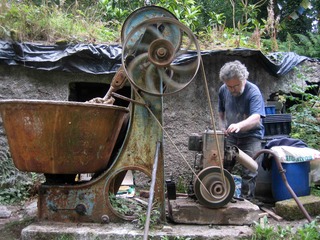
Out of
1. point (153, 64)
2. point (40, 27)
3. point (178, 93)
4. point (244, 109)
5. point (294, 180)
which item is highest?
point (40, 27)

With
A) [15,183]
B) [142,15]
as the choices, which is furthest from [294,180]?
[15,183]

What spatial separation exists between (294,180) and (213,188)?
161 centimetres

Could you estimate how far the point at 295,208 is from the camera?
3922 mm

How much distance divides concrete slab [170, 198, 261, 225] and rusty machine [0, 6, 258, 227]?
9 cm

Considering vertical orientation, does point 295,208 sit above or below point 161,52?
below

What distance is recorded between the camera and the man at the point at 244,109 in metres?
3.86

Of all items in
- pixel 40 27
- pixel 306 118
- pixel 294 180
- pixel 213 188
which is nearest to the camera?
pixel 213 188

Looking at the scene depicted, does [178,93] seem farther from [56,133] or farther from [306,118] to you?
[56,133]

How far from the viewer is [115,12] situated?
8078 millimetres

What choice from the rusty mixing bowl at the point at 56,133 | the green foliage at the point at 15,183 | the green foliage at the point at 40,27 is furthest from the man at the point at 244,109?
the green foliage at the point at 15,183

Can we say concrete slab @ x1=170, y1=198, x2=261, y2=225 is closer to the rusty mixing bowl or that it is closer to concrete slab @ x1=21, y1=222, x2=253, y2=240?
concrete slab @ x1=21, y1=222, x2=253, y2=240

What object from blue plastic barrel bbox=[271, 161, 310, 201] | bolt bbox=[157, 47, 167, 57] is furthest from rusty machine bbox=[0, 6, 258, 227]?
blue plastic barrel bbox=[271, 161, 310, 201]

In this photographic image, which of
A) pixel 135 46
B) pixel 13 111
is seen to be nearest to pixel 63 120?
pixel 13 111

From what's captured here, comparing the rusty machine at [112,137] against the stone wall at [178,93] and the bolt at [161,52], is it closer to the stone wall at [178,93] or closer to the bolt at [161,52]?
the bolt at [161,52]
